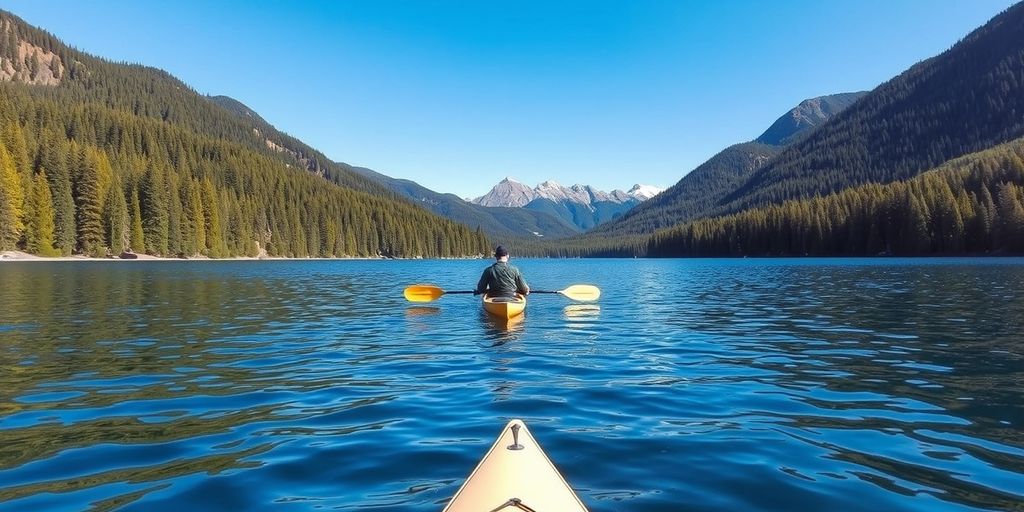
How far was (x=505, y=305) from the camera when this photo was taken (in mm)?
21750

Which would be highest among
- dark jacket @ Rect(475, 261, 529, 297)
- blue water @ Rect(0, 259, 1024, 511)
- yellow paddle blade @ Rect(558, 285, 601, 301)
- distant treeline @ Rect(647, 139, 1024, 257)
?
distant treeline @ Rect(647, 139, 1024, 257)

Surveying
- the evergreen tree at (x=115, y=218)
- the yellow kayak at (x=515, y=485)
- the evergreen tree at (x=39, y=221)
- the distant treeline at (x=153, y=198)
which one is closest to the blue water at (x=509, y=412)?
the yellow kayak at (x=515, y=485)

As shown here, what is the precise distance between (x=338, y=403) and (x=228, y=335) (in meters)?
10.5

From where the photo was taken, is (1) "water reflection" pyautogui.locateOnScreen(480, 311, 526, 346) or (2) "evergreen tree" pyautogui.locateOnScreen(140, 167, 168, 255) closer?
(1) "water reflection" pyautogui.locateOnScreen(480, 311, 526, 346)

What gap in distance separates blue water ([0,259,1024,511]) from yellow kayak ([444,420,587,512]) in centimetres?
153

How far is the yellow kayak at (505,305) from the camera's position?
861 inches

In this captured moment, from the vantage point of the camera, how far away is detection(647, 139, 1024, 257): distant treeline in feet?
339

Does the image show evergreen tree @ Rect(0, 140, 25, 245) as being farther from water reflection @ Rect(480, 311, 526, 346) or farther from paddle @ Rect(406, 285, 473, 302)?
water reflection @ Rect(480, 311, 526, 346)

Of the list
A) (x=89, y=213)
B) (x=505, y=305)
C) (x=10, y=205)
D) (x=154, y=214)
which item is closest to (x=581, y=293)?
(x=505, y=305)

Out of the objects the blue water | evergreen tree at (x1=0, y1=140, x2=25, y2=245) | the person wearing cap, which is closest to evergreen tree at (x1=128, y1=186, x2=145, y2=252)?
evergreen tree at (x1=0, y1=140, x2=25, y2=245)

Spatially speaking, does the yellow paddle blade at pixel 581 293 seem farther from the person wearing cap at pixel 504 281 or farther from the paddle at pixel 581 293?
the person wearing cap at pixel 504 281

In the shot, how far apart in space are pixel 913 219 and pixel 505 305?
12330cm

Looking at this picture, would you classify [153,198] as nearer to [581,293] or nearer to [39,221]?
[39,221]

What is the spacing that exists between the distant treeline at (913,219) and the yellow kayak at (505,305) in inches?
4490
